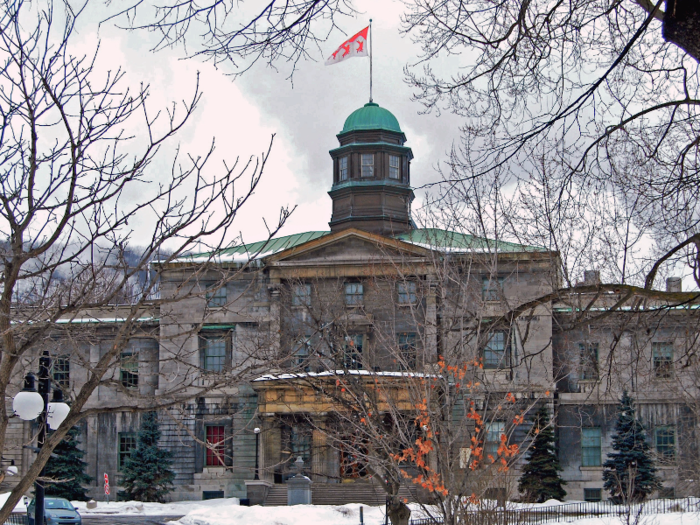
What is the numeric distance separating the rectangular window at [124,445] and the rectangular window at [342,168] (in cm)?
1805

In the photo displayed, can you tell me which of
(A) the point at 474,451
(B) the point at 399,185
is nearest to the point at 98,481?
(B) the point at 399,185

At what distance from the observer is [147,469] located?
146 feet

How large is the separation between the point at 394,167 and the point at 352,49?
11.8 meters

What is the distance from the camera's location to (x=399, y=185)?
50.4 m

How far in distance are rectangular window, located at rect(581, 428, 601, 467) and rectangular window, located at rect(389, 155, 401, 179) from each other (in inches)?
674

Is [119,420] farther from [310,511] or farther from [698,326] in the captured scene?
[698,326]

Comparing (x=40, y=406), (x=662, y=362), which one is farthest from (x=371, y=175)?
(x=40, y=406)

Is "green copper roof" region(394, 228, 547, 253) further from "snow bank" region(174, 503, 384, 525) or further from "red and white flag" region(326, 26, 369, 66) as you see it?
"snow bank" region(174, 503, 384, 525)

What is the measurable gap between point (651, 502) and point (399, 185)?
895 inches

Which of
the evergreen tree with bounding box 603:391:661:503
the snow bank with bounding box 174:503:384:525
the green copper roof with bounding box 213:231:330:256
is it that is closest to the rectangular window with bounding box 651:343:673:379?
the evergreen tree with bounding box 603:391:661:503

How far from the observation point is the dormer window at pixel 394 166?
2039 inches

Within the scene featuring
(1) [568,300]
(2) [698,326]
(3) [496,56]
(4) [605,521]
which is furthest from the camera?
(4) [605,521]

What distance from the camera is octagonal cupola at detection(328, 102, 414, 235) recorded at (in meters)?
50.7

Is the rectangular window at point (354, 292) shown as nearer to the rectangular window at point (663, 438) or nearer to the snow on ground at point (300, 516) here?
the snow on ground at point (300, 516)
